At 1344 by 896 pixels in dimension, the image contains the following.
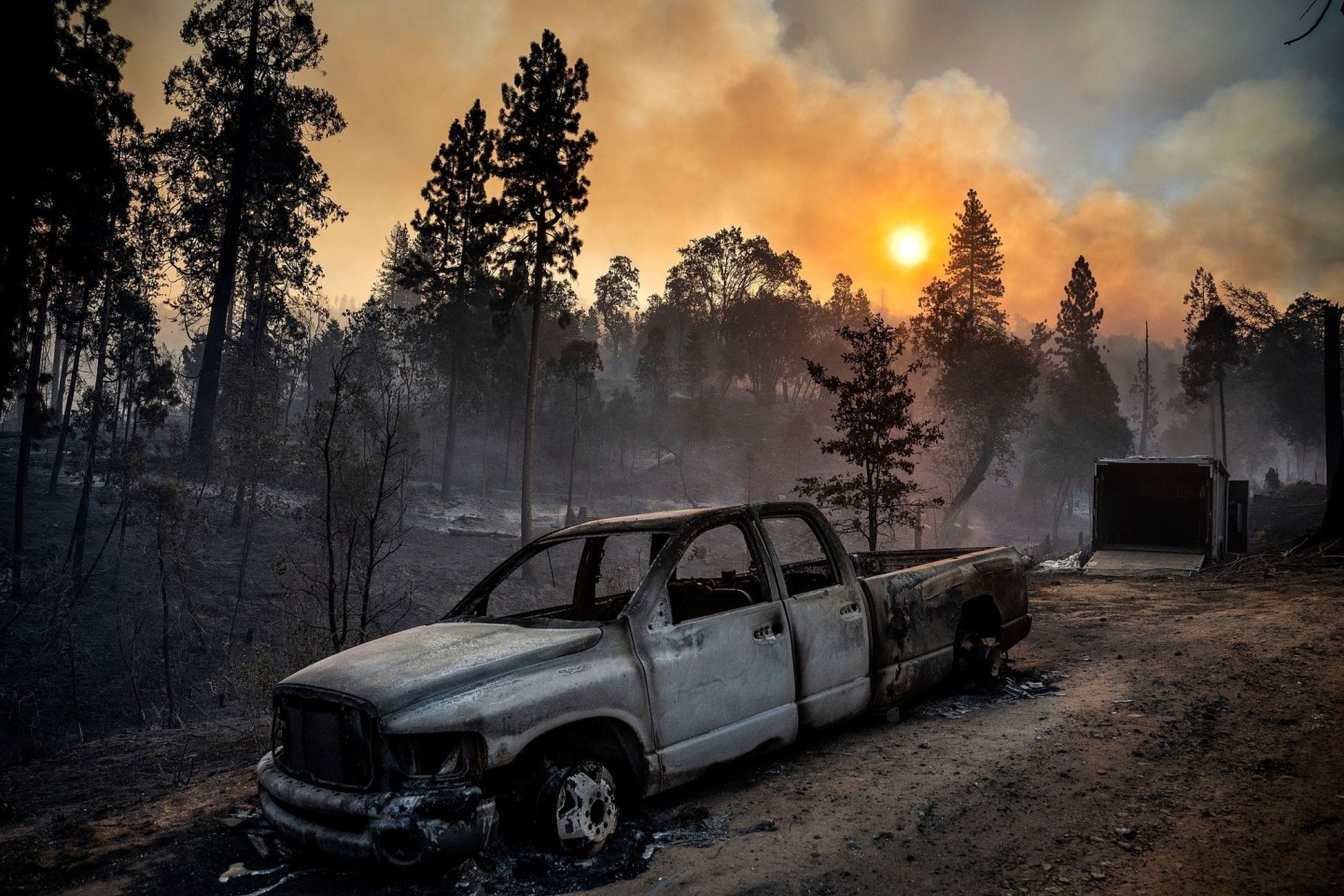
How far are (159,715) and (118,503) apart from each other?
40.8ft

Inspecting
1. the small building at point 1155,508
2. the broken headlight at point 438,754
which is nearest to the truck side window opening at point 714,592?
the broken headlight at point 438,754

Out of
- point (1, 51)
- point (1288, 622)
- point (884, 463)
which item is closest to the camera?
point (1, 51)

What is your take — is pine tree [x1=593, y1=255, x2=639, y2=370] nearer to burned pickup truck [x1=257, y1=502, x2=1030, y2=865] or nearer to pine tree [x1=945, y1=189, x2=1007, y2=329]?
pine tree [x1=945, y1=189, x2=1007, y2=329]

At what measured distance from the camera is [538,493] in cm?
4728

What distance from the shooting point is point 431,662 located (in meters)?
3.69

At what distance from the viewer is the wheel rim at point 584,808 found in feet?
11.5

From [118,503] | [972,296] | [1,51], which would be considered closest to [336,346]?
[118,503]

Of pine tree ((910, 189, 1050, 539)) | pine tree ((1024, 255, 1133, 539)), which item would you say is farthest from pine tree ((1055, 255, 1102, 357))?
pine tree ((910, 189, 1050, 539))

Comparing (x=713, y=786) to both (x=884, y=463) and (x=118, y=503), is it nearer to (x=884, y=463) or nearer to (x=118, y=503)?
(x=884, y=463)

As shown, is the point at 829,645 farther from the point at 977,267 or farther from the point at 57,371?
the point at 57,371

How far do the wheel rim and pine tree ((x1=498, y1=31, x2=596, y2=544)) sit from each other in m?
21.9

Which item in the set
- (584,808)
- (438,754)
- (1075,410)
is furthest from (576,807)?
(1075,410)

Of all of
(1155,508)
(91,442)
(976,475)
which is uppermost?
(976,475)

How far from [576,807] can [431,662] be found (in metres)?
0.98
